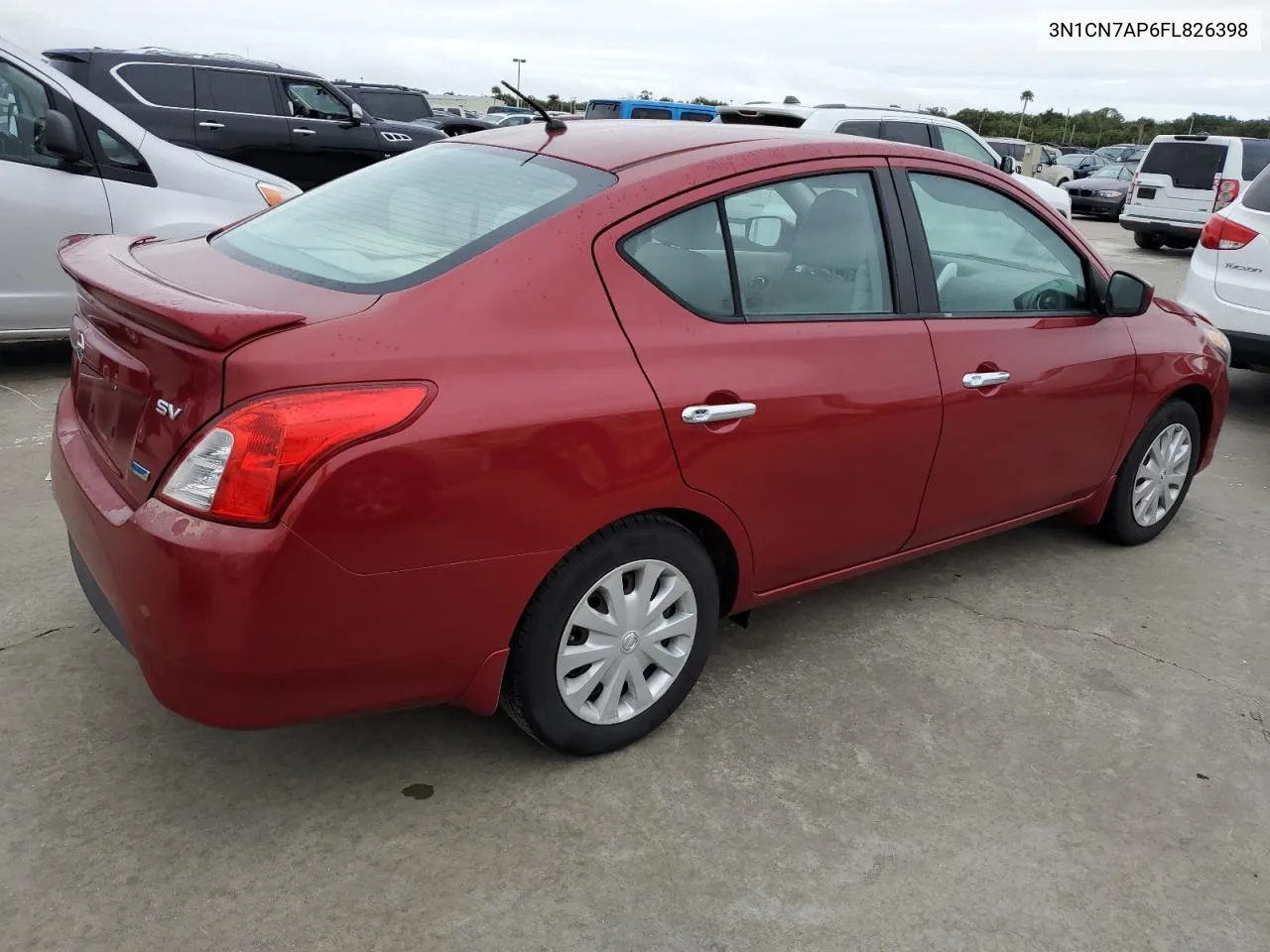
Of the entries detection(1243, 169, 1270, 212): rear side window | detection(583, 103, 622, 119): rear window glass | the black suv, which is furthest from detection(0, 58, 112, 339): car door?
detection(583, 103, 622, 119): rear window glass

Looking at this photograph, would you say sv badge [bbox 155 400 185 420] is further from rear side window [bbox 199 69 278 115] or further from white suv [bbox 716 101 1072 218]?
rear side window [bbox 199 69 278 115]

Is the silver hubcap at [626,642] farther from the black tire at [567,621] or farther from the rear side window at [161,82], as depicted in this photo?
the rear side window at [161,82]

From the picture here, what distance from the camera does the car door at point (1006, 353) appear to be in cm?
328

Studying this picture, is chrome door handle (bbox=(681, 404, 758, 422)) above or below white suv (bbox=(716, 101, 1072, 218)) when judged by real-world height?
below

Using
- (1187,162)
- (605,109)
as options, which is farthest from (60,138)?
(1187,162)

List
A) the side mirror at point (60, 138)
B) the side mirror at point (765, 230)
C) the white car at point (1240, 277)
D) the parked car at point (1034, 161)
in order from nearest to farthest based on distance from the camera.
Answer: the side mirror at point (765, 230) < the side mirror at point (60, 138) < the white car at point (1240, 277) < the parked car at point (1034, 161)

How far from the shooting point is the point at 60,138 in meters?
5.52

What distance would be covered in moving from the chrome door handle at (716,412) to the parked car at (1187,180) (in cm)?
1439

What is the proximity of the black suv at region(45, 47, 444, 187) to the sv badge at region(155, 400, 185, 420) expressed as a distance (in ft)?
26.1

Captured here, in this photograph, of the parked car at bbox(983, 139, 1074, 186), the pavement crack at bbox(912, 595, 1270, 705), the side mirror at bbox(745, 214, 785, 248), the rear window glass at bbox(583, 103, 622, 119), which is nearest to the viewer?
the side mirror at bbox(745, 214, 785, 248)

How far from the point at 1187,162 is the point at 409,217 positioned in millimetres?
15684

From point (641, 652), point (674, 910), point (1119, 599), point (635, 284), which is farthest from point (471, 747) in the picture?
point (1119, 599)

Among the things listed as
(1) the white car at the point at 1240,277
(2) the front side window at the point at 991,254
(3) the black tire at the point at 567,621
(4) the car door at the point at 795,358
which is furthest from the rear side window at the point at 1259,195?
(3) the black tire at the point at 567,621

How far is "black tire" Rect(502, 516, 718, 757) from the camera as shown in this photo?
2.46m
